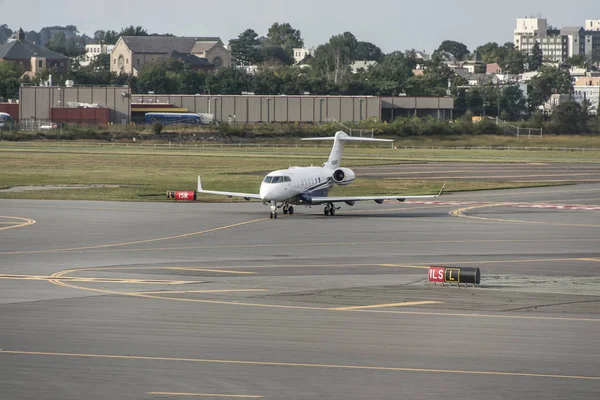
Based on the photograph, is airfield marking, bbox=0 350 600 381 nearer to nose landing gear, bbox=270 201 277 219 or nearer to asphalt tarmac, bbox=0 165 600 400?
Answer: asphalt tarmac, bbox=0 165 600 400

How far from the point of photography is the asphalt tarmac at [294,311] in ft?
85.4

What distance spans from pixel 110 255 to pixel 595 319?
25.1 m

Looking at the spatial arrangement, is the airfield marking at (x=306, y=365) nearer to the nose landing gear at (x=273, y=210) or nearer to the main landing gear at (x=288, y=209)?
the nose landing gear at (x=273, y=210)

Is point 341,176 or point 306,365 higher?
point 341,176

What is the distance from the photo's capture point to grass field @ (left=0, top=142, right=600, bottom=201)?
92625mm

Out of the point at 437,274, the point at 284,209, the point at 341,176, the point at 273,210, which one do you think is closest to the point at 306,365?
the point at 437,274

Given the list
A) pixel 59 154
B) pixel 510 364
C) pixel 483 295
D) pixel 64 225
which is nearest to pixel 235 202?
pixel 64 225

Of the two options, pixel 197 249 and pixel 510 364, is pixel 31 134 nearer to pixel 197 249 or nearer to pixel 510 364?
pixel 197 249

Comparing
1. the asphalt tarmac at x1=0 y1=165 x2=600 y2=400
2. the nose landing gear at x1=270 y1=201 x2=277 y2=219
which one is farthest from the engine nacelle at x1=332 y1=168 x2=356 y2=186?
the asphalt tarmac at x1=0 y1=165 x2=600 y2=400

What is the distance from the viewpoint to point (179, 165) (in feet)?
415

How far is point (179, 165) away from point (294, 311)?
303 feet

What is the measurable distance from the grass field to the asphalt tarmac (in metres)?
24.7

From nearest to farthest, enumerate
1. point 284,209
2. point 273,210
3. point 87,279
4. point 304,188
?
point 87,279 → point 273,210 → point 304,188 → point 284,209

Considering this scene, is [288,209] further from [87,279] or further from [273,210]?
[87,279]
